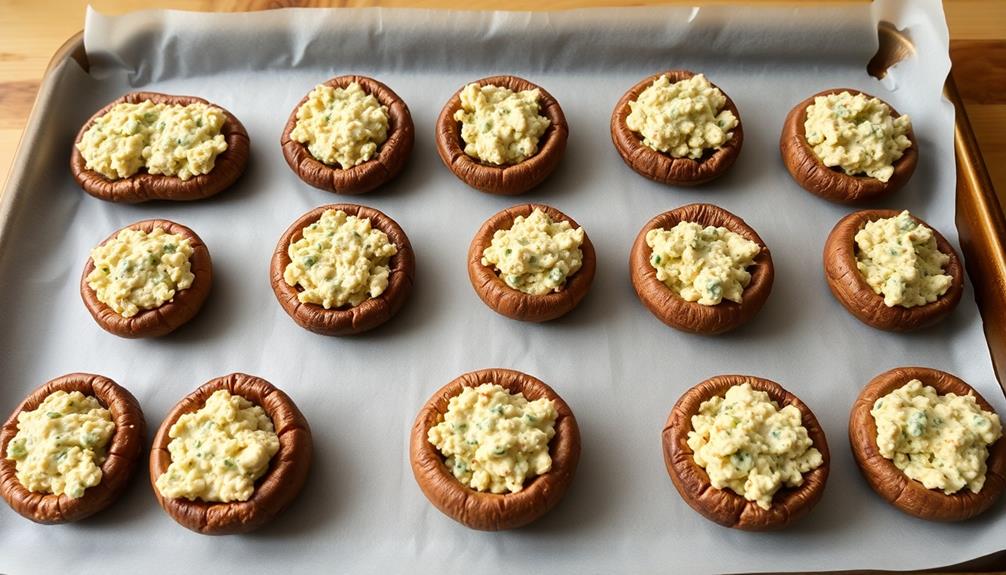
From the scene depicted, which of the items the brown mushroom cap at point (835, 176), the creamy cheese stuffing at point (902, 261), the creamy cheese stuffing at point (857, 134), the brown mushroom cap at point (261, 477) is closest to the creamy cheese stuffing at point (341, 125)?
the brown mushroom cap at point (261, 477)

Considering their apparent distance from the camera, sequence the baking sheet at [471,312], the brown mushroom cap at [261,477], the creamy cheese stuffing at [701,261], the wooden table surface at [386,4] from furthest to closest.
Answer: the wooden table surface at [386,4] < the creamy cheese stuffing at [701,261] < the baking sheet at [471,312] < the brown mushroom cap at [261,477]

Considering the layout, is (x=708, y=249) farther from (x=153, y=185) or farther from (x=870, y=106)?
(x=153, y=185)

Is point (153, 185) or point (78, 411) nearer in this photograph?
point (78, 411)

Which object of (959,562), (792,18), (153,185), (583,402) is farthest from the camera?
→ (792,18)

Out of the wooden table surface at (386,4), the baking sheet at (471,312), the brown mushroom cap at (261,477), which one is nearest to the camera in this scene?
the brown mushroom cap at (261,477)

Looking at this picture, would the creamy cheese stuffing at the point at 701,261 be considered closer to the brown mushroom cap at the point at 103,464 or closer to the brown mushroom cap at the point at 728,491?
the brown mushroom cap at the point at 728,491

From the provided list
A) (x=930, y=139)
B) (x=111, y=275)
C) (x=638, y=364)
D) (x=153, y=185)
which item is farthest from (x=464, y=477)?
(x=930, y=139)

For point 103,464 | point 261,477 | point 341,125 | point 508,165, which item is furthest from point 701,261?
point 103,464
